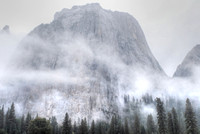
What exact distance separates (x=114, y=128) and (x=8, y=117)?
186 ft

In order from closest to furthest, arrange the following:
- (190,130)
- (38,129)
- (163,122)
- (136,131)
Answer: (190,130), (163,122), (38,129), (136,131)

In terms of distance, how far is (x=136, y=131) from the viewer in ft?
362

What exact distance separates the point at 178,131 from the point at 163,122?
20852 millimetres

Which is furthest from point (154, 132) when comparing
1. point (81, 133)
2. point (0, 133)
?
point (0, 133)

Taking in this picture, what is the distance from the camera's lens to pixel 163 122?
80.8 metres

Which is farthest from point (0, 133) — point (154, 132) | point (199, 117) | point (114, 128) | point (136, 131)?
Result: point (199, 117)

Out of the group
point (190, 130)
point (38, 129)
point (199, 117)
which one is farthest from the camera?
point (199, 117)

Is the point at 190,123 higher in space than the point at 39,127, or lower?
lower

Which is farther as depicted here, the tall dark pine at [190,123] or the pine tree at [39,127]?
the pine tree at [39,127]

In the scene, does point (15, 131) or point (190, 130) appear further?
point (15, 131)

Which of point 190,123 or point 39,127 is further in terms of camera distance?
point 39,127

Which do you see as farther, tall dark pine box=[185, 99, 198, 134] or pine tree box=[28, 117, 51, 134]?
pine tree box=[28, 117, 51, 134]

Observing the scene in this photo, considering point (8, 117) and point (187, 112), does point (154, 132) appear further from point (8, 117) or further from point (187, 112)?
point (8, 117)

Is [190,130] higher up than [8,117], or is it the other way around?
[8,117]
